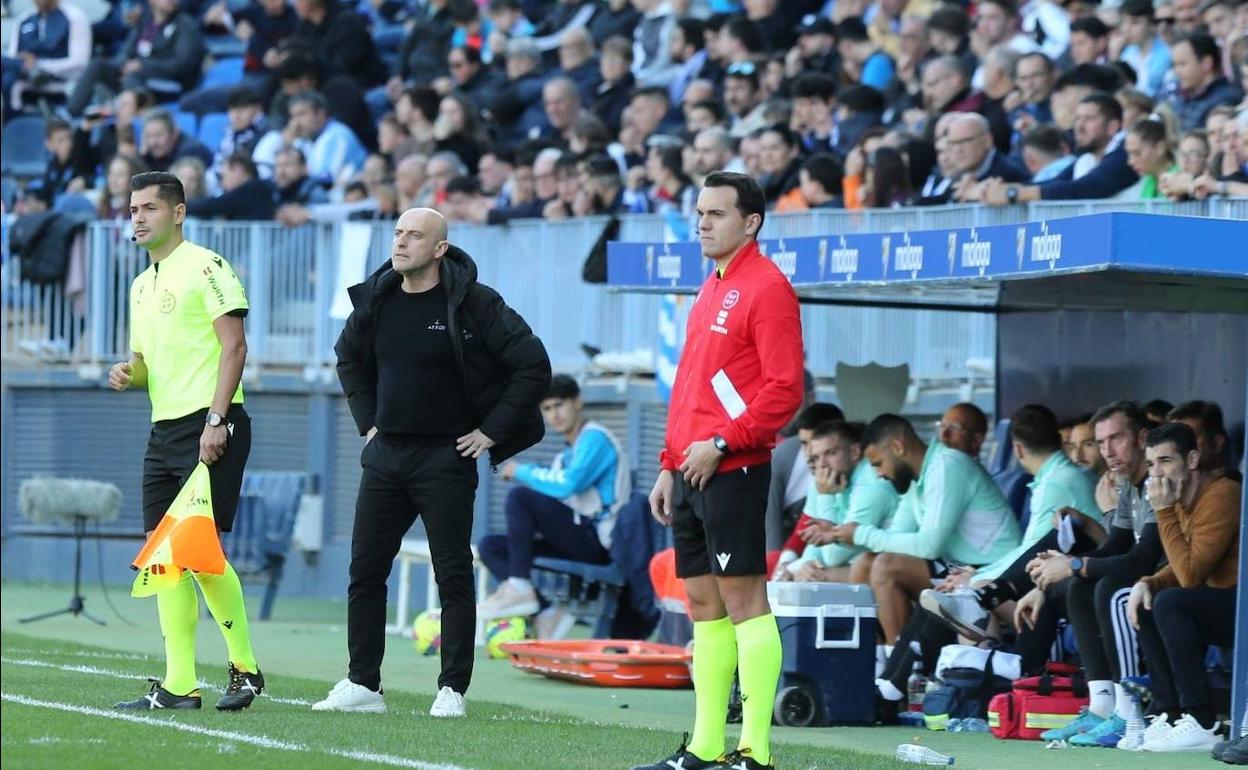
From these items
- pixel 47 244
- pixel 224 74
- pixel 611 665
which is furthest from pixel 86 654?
pixel 224 74

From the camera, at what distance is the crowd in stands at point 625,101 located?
13914mm

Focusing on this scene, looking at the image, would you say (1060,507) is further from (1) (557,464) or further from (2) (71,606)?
(2) (71,606)

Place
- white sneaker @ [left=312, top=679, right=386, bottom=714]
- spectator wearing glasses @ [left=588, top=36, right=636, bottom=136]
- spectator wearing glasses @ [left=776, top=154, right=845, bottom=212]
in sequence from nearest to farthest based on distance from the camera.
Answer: white sneaker @ [left=312, top=679, right=386, bottom=714]
spectator wearing glasses @ [left=776, top=154, right=845, bottom=212]
spectator wearing glasses @ [left=588, top=36, right=636, bottom=136]

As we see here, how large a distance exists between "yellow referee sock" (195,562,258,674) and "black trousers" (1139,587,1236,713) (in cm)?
369

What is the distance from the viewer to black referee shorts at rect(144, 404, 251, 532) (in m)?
9.27

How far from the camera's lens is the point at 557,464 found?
14.4 m

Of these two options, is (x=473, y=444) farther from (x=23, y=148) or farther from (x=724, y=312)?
(x=23, y=148)

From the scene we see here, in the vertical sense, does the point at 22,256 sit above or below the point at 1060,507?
above

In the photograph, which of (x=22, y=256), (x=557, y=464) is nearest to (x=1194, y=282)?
(x=557, y=464)

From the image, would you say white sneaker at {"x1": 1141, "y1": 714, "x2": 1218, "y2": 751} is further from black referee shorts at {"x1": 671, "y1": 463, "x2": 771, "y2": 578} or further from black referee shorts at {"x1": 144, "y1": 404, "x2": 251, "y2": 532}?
black referee shorts at {"x1": 144, "y1": 404, "x2": 251, "y2": 532}

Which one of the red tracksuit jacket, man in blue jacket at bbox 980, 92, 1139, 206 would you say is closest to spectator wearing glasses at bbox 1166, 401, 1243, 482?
man in blue jacket at bbox 980, 92, 1139, 206

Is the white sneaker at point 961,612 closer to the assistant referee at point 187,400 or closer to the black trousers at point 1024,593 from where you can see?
the black trousers at point 1024,593

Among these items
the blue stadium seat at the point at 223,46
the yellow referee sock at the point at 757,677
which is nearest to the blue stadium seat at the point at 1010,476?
the yellow referee sock at the point at 757,677

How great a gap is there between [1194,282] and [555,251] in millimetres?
7765
